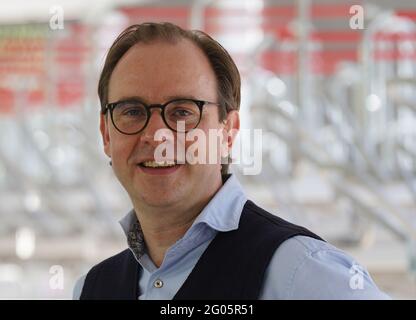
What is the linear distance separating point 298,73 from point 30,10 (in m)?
2.25

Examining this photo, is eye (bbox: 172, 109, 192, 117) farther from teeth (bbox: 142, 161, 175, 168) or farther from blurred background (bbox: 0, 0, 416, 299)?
blurred background (bbox: 0, 0, 416, 299)

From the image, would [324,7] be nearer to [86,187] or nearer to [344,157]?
[344,157]

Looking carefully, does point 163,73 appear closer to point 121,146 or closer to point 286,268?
point 121,146

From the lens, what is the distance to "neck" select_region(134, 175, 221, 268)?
0.86m

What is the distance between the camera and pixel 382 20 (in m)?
3.06

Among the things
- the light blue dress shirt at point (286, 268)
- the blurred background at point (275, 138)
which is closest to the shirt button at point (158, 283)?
the light blue dress shirt at point (286, 268)

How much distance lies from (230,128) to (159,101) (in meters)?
0.12

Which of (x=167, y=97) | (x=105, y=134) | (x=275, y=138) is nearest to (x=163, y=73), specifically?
(x=167, y=97)

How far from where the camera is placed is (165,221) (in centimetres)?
87

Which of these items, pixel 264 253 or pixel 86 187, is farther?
pixel 86 187

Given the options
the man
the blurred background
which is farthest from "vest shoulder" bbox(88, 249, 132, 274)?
the blurred background

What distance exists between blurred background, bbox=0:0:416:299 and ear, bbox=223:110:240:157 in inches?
62.4

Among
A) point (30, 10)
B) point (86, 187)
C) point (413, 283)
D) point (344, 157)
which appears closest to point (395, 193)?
point (344, 157)

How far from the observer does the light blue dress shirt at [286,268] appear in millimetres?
727
